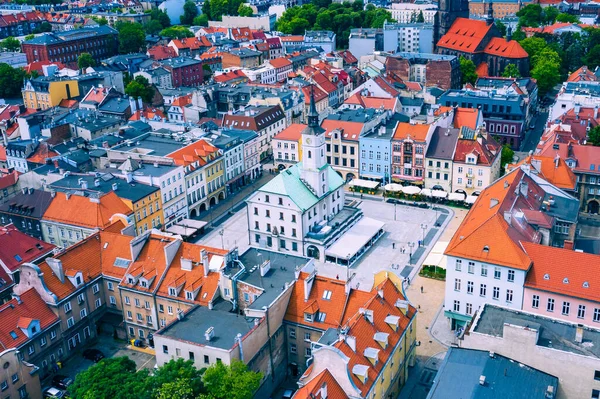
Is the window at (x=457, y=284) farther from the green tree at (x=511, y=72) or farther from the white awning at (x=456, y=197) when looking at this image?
the green tree at (x=511, y=72)

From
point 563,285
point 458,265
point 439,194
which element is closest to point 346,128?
point 439,194

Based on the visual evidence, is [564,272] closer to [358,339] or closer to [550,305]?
[550,305]

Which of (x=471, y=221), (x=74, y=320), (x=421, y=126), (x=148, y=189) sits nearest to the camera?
(x=74, y=320)

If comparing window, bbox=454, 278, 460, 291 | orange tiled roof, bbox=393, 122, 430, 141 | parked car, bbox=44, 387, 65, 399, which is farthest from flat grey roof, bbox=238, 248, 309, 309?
orange tiled roof, bbox=393, 122, 430, 141

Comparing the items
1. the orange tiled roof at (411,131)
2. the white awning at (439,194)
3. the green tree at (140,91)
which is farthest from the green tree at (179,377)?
the green tree at (140,91)

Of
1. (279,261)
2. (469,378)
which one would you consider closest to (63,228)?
(279,261)

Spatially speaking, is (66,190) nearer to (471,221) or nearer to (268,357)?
(268,357)
